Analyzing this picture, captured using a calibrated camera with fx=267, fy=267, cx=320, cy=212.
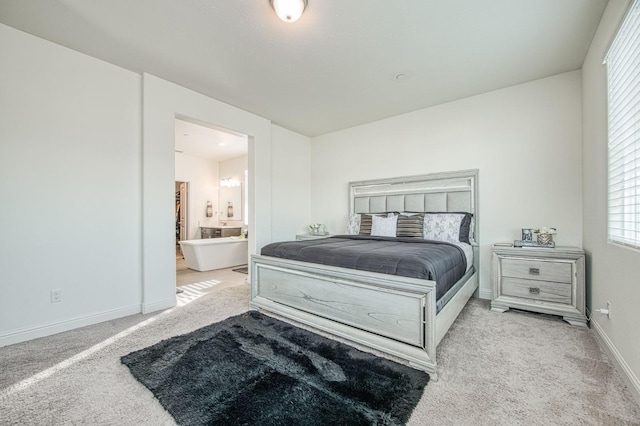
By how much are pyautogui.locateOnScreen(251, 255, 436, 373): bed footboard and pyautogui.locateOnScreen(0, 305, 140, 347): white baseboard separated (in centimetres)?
146

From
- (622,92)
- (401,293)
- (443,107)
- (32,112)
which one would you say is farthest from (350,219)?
(32,112)

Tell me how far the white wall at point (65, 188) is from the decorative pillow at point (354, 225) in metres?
2.87

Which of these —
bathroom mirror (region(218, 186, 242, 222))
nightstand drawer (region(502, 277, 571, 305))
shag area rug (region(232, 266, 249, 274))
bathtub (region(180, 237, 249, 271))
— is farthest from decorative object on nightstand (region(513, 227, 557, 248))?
bathroom mirror (region(218, 186, 242, 222))

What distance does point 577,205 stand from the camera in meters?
2.89

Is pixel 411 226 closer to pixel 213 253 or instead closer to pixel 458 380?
pixel 458 380

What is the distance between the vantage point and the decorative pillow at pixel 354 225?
4.27 m

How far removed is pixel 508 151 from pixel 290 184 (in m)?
3.31

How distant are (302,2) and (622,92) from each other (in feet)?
7.41

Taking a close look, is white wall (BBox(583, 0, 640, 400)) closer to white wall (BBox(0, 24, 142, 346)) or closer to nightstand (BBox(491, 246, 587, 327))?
nightstand (BBox(491, 246, 587, 327))

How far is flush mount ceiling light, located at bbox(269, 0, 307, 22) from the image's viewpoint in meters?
1.88

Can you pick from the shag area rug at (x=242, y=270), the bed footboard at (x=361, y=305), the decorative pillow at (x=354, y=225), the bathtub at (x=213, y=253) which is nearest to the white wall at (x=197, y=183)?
the bathtub at (x=213, y=253)

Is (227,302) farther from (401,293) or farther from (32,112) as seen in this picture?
(32,112)

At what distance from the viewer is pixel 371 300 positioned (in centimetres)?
203

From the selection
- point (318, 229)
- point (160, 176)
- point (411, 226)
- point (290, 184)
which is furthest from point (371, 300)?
point (290, 184)
